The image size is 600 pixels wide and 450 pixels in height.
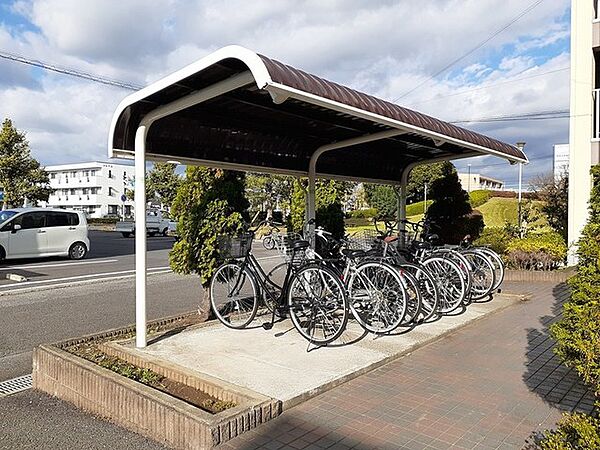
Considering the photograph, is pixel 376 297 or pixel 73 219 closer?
pixel 376 297

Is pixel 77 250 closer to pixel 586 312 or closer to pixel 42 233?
pixel 42 233

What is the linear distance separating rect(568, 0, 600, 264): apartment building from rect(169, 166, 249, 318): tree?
9.19 m

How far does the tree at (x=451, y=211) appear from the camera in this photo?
11.1 metres

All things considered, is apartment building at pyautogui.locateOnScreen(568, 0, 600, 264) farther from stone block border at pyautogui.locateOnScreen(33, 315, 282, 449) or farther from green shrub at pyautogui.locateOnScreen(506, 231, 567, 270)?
stone block border at pyautogui.locateOnScreen(33, 315, 282, 449)

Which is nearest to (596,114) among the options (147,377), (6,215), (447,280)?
(447,280)

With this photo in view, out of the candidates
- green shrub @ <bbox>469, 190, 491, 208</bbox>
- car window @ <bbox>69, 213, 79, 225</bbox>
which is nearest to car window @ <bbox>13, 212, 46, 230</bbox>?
car window @ <bbox>69, 213, 79, 225</bbox>

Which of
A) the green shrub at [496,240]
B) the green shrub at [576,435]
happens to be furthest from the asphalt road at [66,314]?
the green shrub at [496,240]

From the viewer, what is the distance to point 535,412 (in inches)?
133

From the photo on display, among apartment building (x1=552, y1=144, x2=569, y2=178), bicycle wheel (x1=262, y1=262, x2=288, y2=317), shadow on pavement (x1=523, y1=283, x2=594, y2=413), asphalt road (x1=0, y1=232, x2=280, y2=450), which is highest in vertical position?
apartment building (x1=552, y1=144, x2=569, y2=178)

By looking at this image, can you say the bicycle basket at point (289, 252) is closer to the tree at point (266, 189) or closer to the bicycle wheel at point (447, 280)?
the bicycle wheel at point (447, 280)

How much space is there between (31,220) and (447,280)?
12.1m

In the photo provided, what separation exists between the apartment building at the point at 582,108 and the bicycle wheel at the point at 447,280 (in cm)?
645

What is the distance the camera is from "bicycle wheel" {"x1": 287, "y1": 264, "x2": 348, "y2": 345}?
4.76m

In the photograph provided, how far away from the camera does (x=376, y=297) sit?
5.18 m
